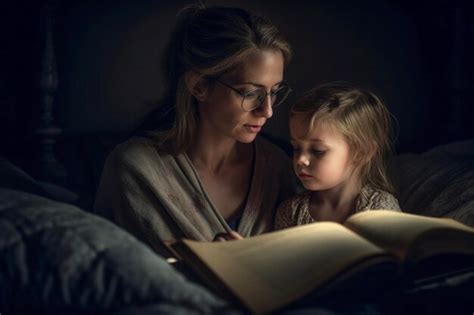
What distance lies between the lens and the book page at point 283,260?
1005mm

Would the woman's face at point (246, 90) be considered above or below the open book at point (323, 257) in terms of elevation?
above

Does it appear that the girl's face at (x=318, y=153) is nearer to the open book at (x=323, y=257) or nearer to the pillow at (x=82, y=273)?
the open book at (x=323, y=257)

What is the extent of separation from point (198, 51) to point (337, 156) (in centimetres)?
46

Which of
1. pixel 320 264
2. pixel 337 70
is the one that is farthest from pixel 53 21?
pixel 320 264

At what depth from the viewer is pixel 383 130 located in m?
1.73

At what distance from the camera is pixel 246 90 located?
1613mm

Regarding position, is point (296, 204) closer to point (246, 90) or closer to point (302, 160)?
point (302, 160)

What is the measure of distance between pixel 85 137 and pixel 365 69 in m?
1.07

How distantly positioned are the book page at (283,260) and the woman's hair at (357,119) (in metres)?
0.47

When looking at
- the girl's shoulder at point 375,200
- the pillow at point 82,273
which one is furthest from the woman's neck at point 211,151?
the pillow at point 82,273

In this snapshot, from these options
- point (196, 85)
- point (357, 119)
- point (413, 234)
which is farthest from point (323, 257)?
point (196, 85)

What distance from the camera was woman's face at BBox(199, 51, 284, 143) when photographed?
5.31 feet

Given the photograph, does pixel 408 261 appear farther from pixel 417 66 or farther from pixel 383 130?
pixel 417 66

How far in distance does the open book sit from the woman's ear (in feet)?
1.94
